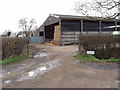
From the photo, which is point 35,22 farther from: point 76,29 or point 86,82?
point 86,82

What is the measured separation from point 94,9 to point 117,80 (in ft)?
24.0

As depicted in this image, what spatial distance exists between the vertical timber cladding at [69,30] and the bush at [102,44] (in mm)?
10362

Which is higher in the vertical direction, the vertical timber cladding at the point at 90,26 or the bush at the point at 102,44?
the vertical timber cladding at the point at 90,26

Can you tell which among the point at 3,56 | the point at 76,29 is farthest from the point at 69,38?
the point at 3,56

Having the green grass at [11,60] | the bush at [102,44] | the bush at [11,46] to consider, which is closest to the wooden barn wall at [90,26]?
the bush at [102,44]

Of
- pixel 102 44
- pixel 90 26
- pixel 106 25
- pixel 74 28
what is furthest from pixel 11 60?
pixel 106 25

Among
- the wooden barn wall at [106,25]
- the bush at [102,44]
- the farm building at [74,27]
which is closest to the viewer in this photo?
the bush at [102,44]

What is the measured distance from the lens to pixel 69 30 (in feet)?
68.3

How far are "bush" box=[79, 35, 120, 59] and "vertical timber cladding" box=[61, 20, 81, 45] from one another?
408 inches

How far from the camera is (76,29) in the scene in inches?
838

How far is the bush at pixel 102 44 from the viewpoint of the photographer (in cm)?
969

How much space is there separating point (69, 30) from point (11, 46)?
12.6m

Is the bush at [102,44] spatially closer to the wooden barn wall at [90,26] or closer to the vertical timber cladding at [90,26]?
the vertical timber cladding at [90,26]

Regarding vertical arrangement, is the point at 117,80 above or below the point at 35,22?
below
